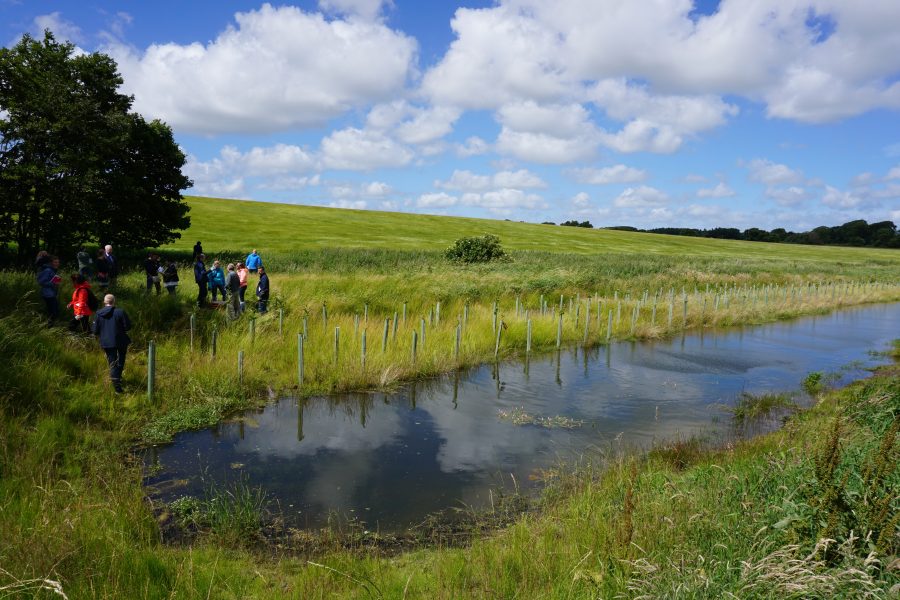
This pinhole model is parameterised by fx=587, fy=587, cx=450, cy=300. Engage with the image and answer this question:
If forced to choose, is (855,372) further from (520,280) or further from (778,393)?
(520,280)

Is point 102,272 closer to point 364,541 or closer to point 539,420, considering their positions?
point 539,420

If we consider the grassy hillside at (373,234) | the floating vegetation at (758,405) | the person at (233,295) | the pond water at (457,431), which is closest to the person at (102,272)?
the person at (233,295)

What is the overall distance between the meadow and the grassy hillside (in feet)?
88.0

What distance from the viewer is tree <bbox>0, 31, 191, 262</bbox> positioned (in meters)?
24.1

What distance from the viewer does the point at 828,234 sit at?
14325 cm

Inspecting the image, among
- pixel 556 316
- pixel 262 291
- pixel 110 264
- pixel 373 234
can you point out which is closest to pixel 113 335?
pixel 262 291

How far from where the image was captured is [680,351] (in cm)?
2212

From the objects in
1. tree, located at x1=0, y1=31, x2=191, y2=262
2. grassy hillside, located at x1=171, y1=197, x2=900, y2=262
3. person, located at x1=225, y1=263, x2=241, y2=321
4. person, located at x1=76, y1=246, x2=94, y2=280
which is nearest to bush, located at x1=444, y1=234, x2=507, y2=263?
grassy hillside, located at x1=171, y1=197, x2=900, y2=262

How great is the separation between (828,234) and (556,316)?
5884 inches

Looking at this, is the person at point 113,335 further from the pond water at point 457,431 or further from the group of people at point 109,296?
the pond water at point 457,431

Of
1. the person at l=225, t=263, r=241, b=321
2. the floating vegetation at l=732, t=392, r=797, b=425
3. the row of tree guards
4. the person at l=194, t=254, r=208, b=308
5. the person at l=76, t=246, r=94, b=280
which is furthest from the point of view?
the person at l=194, t=254, r=208, b=308

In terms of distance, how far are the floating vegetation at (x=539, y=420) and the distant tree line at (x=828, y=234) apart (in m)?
126

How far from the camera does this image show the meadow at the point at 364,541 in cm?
486

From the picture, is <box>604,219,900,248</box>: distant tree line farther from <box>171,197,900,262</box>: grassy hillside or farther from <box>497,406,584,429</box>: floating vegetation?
<box>497,406,584,429</box>: floating vegetation
